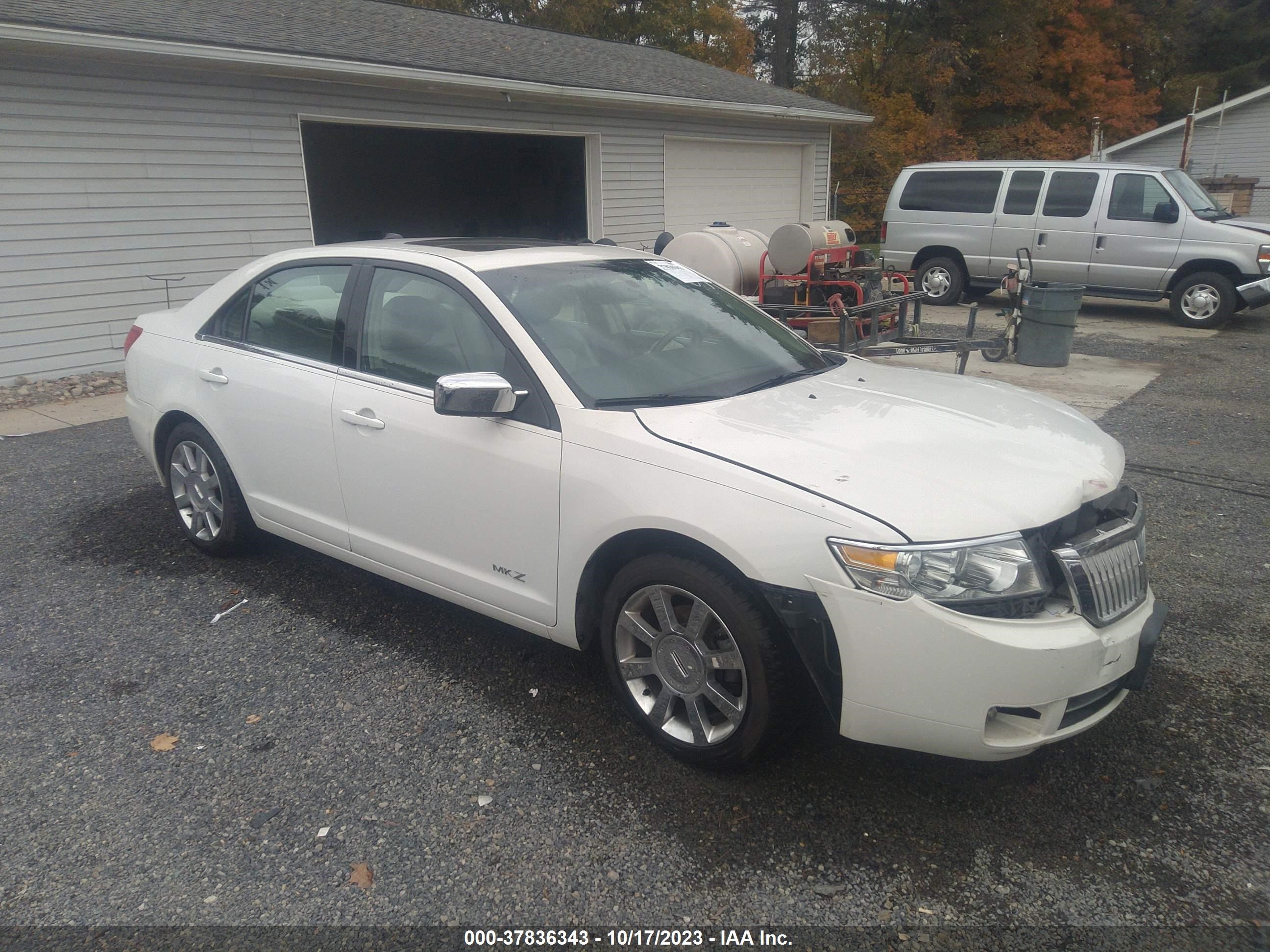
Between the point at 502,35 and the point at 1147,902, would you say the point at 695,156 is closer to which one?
the point at 502,35

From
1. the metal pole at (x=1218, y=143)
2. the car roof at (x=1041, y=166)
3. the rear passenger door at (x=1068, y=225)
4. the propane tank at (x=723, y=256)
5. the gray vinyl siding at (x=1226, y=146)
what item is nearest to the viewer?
the propane tank at (x=723, y=256)

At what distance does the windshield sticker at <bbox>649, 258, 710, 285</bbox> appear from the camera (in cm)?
417

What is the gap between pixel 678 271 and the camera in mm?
4223

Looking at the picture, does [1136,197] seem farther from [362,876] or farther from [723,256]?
[362,876]

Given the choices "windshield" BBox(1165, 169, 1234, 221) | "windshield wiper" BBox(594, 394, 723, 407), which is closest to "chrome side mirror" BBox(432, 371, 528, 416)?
"windshield wiper" BBox(594, 394, 723, 407)

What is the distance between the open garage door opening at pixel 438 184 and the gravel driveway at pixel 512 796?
46.4ft

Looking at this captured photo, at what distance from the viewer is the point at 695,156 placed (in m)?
15.6

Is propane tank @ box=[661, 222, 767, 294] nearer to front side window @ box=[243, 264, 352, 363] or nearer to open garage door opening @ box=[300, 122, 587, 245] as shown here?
front side window @ box=[243, 264, 352, 363]

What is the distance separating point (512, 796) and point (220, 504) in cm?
257

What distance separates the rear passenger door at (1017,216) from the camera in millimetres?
12977

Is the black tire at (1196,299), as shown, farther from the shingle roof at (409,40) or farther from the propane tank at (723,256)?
the shingle roof at (409,40)

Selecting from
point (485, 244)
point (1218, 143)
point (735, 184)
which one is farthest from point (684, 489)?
point (1218, 143)

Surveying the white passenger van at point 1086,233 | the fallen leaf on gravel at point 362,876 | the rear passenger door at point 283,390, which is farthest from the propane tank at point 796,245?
the fallen leaf on gravel at point 362,876

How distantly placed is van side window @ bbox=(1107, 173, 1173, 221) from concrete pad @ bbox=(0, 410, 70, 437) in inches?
498
